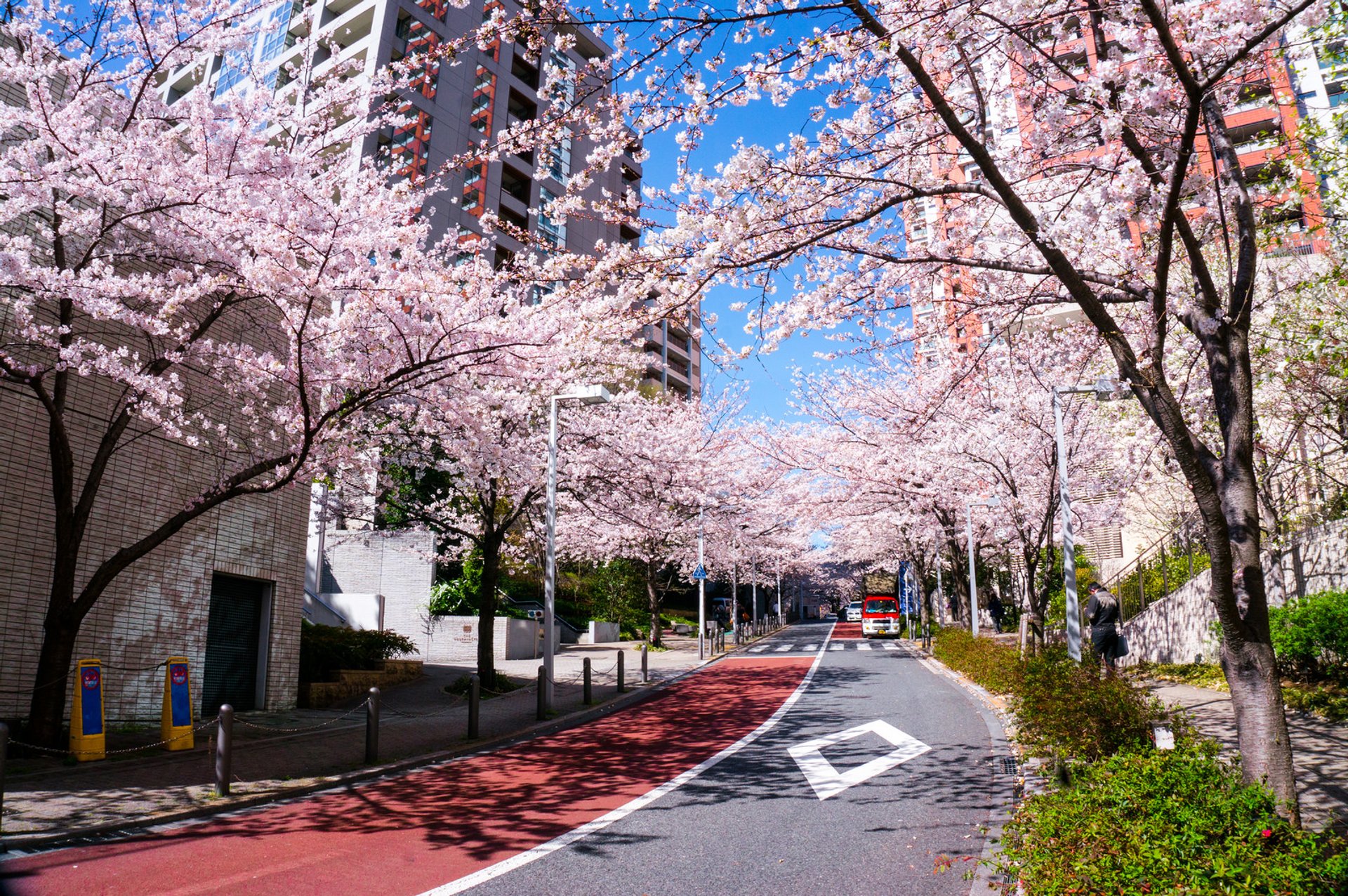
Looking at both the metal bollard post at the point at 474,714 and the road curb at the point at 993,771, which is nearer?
the road curb at the point at 993,771

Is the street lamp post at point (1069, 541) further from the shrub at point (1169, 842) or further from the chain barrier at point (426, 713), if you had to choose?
the chain barrier at point (426, 713)

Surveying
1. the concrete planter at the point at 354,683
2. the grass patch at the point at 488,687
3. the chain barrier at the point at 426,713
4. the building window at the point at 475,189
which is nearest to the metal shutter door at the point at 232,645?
the concrete planter at the point at 354,683

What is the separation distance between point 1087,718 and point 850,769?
2.71 metres

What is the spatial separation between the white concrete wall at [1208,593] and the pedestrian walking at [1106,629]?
2801 millimetres

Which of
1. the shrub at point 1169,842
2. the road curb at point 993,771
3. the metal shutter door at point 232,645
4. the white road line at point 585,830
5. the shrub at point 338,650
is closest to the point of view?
the shrub at point 1169,842

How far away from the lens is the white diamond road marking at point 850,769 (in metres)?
8.18

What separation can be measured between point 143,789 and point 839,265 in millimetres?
8745

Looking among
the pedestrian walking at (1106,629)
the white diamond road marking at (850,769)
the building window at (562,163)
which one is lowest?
the white diamond road marking at (850,769)

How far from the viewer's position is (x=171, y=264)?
33.4 ft

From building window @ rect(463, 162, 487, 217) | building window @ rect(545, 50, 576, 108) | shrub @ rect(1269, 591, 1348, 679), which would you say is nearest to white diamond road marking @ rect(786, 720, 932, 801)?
shrub @ rect(1269, 591, 1348, 679)

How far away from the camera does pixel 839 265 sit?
25.4 feet

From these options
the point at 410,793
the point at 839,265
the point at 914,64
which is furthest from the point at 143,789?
the point at 914,64

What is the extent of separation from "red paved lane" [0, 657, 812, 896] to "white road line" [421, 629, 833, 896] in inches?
4.0

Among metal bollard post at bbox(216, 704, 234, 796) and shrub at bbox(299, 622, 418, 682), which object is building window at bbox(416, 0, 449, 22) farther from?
metal bollard post at bbox(216, 704, 234, 796)
